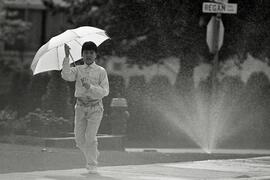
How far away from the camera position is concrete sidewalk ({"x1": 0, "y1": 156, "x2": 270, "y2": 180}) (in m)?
11.2

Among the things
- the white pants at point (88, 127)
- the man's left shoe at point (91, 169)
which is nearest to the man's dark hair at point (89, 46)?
the white pants at point (88, 127)

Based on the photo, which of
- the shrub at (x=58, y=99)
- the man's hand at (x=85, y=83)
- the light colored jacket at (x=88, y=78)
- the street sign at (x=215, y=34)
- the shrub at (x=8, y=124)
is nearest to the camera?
the man's hand at (x=85, y=83)

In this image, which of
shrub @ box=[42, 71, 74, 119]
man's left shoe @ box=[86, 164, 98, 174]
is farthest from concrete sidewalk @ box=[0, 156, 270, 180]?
shrub @ box=[42, 71, 74, 119]

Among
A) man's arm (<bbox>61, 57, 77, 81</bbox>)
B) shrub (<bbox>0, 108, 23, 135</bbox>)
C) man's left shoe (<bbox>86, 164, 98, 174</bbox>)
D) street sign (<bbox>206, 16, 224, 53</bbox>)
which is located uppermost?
street sign (<bbox>206, 16, 224, 53</bbox>)

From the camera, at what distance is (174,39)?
853 inches

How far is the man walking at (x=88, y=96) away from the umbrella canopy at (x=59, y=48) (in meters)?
0.59

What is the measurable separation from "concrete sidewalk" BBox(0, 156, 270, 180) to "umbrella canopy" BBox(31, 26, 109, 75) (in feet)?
4.79

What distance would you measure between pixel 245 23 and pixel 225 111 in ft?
7.57

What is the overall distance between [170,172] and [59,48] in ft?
7.56

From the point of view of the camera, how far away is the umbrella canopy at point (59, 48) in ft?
39.2

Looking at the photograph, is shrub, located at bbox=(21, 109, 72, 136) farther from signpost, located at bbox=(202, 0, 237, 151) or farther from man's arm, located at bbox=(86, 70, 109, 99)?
man's arm, located at bbox=(86, 70, 109, 99)

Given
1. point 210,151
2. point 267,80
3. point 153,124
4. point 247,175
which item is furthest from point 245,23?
point 247,175

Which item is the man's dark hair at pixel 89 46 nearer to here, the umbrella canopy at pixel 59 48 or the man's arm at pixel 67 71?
the man's arm at pixel 67 71

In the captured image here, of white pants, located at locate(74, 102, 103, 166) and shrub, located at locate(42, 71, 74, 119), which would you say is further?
shrub, located at locate(42, 71, 74, 119)
